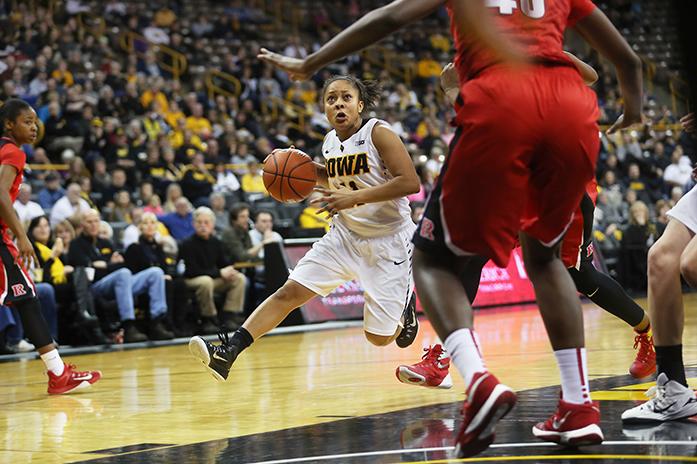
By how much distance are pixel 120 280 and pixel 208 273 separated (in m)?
1.33

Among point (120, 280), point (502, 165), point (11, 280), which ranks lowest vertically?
point (120, 280)

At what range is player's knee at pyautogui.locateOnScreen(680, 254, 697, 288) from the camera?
4699mm

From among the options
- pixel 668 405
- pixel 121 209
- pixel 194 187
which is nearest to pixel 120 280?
pixel 121 209

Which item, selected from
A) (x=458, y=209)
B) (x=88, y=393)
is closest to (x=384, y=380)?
(x=88, y=393)

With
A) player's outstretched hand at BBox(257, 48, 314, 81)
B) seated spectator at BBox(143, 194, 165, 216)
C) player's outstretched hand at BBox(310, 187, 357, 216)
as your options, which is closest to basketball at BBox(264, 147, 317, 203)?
player's outstretched hand at BBox(310, 187, 357, 216)

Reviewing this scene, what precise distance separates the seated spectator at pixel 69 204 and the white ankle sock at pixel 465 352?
10084 millimetres

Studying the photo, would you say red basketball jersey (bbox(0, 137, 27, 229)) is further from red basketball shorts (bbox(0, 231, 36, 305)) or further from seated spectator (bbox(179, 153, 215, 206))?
seated spectator (bbox(179, 153, 215, 206))

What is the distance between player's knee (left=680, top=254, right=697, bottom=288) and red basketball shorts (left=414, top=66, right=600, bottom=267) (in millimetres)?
1038

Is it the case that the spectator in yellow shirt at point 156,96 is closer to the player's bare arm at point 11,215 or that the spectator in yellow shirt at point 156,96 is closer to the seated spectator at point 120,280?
the seated spectator at point 120,280

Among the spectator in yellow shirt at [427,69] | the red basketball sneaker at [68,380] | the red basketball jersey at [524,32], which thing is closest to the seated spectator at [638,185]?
the spectator in yellow shirt at [427,69]

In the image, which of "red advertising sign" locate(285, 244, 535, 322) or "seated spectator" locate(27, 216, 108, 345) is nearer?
"seated spectator" locate(27, 216, 108, 345)

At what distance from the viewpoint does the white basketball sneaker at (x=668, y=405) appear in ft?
15.2

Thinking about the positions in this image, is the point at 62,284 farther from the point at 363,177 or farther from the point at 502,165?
the point at 502,165

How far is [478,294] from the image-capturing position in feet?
49.9
